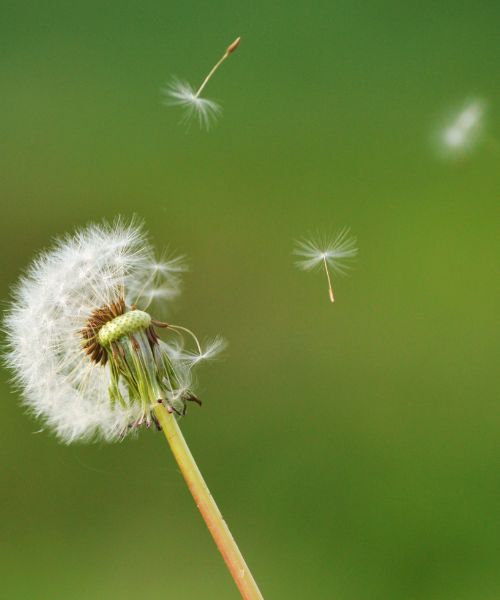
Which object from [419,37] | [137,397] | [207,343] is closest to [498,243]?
[419,37]

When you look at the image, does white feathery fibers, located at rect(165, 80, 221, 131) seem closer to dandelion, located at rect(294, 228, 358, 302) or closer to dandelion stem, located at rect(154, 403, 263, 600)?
dandelion, located at rect(294, 228, 358, 302)

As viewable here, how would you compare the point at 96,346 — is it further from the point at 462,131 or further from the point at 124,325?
the point at 462,131

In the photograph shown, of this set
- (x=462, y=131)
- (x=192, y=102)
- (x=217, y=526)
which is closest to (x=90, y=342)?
(x=217, y=526)

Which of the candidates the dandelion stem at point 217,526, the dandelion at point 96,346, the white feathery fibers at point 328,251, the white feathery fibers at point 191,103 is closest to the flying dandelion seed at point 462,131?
the white feathery fibers at point 328,251

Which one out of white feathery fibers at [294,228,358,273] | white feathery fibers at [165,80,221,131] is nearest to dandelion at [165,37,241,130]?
white feathery fibers at [165,80,221,131]

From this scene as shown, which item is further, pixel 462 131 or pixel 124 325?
pixel 462 131

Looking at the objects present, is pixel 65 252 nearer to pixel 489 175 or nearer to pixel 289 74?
pixel 289 74
